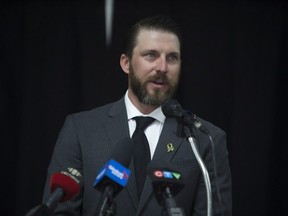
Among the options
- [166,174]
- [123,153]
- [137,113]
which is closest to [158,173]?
[166,174]

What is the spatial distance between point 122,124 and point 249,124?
1.14m

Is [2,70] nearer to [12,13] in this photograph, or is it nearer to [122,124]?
[12,13]

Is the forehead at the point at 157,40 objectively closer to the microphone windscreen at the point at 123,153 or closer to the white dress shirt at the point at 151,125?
the white dress shirt at the point at 151,125

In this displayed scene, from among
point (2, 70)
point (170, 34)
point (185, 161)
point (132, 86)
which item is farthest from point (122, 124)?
point (2, 70)

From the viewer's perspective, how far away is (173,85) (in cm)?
220

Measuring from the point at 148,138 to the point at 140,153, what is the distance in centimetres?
13

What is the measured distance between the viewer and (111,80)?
2.93 m

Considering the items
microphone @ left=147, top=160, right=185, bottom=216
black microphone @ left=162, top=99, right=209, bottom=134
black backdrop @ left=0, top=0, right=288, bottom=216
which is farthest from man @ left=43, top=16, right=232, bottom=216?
microphone @ left=147, top=160, right=185, bottom=216

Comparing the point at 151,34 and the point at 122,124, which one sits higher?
the point at 151,34

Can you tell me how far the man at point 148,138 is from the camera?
2027mm

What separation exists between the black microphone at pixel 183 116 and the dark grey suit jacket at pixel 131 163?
487mm

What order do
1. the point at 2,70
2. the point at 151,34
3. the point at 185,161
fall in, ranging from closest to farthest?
1. the point at 185,161
2. the point at 151,34
3. the point at 2,70

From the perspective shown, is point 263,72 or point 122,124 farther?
point 263,72

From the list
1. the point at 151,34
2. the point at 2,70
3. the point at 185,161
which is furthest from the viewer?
the point at 2,70
